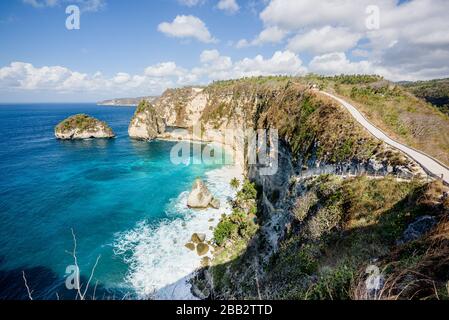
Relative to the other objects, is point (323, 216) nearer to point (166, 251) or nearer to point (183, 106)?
point (166, 251)

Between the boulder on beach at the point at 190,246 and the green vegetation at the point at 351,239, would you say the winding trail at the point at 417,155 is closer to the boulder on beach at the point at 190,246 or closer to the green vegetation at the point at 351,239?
the green vegetation at the point at 351,239

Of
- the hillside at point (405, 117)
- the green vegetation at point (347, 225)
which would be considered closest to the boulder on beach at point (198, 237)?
the green vegetation at point (347, 225)

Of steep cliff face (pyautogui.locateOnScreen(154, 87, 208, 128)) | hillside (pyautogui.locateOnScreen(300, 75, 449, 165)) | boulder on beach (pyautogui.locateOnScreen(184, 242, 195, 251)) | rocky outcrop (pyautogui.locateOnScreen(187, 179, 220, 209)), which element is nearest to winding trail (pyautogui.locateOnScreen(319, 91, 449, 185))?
hillside (pyautogui.locateOnScreen(300, 75, 449, 165))

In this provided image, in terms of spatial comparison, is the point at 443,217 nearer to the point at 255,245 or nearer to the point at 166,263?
the point at 255,245

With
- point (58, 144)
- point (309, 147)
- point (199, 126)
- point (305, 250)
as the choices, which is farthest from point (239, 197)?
point (58, 144)

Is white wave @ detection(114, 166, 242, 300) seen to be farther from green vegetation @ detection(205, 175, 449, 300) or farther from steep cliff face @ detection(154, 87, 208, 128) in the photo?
steep cliff face @ detection(154, 87, 208, 128)

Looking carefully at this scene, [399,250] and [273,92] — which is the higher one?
[273,92]
